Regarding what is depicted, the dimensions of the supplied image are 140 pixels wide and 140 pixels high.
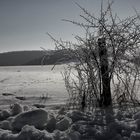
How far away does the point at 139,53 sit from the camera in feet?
17.4

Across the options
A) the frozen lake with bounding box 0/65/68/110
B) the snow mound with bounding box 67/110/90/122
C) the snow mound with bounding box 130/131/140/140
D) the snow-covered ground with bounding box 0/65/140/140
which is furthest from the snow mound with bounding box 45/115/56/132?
the frozen lake with bounding box 0/65/68/110

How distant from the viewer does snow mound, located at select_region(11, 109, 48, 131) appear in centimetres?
396

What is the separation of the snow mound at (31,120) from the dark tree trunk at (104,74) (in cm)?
153

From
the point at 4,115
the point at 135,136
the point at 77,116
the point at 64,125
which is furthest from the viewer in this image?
the point at 4,115

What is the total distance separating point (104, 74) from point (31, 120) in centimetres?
174

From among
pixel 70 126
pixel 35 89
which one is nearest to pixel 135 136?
pixel 70 126

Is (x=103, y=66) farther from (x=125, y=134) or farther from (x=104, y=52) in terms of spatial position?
(x=125, y=134)

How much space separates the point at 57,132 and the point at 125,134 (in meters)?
0.79

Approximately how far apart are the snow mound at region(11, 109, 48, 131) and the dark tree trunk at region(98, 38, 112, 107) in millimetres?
1528

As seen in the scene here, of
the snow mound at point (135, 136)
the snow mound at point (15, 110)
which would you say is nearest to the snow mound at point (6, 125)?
the snow mound at point (15, 110)

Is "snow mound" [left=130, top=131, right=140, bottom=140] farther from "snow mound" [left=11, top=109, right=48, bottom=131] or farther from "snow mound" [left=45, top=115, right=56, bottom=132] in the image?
"snow mound" [left=11, top=109, right=48, bottom=131]

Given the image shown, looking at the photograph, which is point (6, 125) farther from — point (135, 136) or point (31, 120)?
point (135, 136)

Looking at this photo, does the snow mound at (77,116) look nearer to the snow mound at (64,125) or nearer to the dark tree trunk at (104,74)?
the snow mound at (64,125)

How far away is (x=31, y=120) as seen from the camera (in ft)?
13.3
